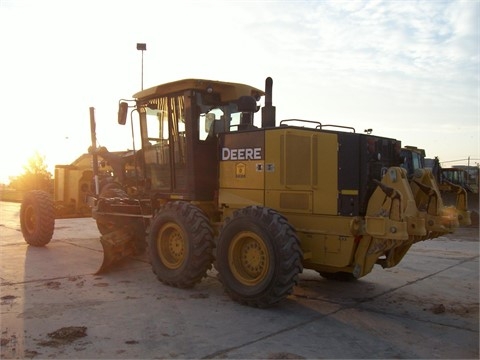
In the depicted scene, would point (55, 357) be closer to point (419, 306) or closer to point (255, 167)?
point (255, 167)

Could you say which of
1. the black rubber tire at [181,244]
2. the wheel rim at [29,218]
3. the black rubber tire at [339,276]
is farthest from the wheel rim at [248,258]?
the wheel rim at [29,218]

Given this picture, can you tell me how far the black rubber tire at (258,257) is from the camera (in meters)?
5.80

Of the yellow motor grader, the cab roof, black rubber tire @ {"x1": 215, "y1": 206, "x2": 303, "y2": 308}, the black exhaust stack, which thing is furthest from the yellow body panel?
the cab roof

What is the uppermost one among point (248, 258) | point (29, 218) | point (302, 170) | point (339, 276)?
point (302, 170)

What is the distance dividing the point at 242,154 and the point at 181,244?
1.68 metres

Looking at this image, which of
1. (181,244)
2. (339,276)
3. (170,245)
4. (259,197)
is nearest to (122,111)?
(170,245)

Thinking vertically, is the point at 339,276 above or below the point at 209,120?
below

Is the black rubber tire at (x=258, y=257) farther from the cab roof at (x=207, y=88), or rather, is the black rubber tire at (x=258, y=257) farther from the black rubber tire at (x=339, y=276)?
the cab roof at (x=207, y=88)

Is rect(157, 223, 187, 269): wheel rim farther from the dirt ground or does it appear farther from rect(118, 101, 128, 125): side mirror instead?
rect(118, 101, 128, 125): side mirror

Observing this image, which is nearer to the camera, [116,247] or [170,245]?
[170,245]

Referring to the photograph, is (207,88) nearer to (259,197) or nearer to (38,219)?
(259,197)

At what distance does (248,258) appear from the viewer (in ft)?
21.0

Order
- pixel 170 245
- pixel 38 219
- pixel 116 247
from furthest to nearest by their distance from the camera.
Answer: pixel 38 219 → pixel 116 247 → pixel 170 245

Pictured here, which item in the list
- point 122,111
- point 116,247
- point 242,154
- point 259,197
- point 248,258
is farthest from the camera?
point 122,111
